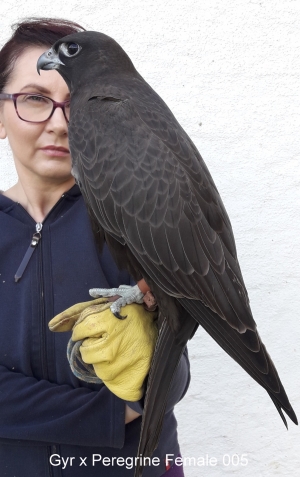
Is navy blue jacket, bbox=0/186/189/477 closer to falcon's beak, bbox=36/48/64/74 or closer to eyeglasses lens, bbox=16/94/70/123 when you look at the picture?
eyeglasses lens, bbox=16/94/70/123

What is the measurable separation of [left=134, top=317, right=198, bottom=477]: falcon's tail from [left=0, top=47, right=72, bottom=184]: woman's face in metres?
0.65

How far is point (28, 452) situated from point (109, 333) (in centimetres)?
47

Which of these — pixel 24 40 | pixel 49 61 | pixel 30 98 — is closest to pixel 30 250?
pixel 30 98

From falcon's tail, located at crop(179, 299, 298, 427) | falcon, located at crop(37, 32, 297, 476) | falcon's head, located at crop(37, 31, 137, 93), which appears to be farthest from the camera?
falcon's head, located at crop(37, 31, 137, 93)

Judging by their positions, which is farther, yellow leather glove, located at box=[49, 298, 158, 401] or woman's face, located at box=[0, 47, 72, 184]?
woman's face, located at box=[0, 47, 72, 184]

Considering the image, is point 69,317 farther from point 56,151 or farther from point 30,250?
point 56,151

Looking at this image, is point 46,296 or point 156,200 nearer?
point 156,200

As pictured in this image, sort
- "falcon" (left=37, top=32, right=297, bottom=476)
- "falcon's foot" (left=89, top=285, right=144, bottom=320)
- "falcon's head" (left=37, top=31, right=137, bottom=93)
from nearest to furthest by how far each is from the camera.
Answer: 1. "falcon" (left=37, top=32, right=297, bottom=476)
2. "falcon's foot" (left=89, top=285, right=144, bottom=320)
3. "falcon's head" (left=37, top=31, right=137, bottom=93)

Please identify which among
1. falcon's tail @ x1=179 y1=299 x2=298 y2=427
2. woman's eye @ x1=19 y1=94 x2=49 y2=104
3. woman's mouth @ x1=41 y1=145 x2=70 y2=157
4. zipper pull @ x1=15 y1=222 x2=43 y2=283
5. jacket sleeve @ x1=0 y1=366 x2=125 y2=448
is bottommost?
jacket sleeve @ x1=0 y1=366 x2=125 y2=448

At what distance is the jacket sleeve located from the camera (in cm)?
164

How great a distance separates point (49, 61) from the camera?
1806 mm

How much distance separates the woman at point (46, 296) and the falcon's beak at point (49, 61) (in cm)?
7

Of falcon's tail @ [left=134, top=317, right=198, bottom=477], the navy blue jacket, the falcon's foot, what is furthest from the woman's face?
falcon's tail @ [left=134, top=317, right=198, bottom=477]

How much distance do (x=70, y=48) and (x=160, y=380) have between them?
1.11 meters
